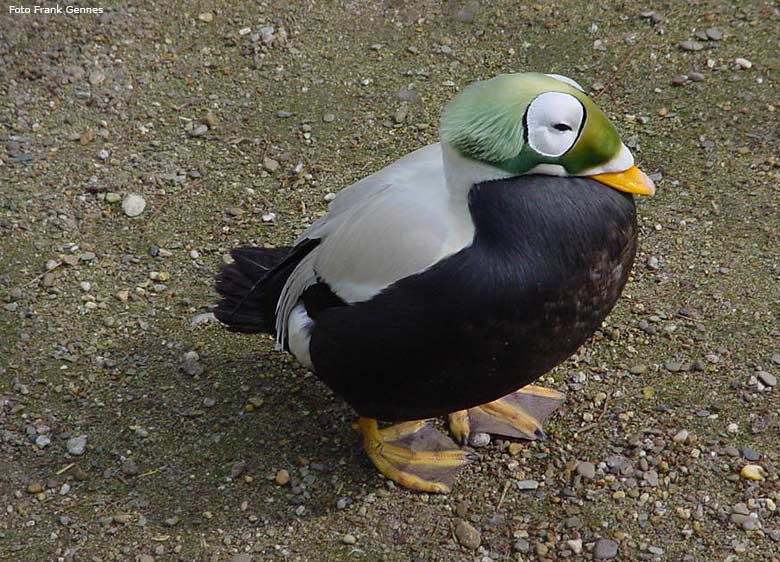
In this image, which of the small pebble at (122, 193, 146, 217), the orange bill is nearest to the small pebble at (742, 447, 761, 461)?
the orange bill

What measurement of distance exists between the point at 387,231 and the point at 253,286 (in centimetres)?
85

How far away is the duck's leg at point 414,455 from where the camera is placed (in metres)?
3.28

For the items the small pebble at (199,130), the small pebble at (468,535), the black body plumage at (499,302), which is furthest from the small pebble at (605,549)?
the small pebble at (199,130)

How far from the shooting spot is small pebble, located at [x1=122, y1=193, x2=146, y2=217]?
14.5ft

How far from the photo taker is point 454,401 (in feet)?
9.55

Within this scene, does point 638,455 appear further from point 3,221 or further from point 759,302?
point 3,221

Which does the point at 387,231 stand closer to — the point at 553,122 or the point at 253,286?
the point at 553,122

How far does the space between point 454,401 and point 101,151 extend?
255cm

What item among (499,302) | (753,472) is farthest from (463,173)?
(753,472)

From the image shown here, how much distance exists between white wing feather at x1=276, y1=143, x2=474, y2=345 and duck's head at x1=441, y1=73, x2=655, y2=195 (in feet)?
0.61

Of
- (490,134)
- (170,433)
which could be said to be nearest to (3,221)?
(170,433)

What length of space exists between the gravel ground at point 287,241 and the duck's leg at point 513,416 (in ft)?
0.22

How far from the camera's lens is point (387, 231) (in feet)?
8.94

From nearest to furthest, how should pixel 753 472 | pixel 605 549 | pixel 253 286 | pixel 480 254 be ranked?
pixel 480 254, pixel 605 549, pixel 753 472, pixel 253 286
